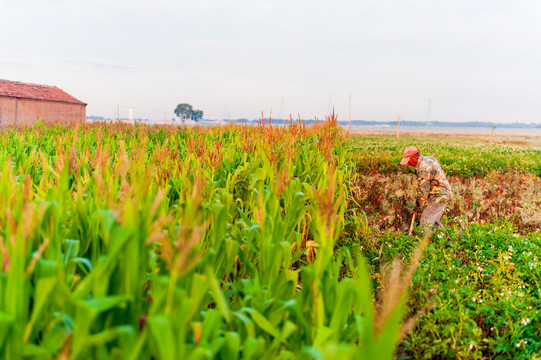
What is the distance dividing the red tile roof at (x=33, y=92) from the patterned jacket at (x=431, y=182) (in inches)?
1306

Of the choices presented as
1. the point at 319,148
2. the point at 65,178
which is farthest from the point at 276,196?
the point at 319,148

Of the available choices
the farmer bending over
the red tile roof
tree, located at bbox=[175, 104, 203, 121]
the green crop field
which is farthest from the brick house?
tree, located at bbox=[175, 104, 203, 121]

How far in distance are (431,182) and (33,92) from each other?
37.4m

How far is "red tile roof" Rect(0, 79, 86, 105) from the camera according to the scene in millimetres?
32344

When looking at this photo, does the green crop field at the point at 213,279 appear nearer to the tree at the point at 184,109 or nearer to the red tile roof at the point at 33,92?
the red tile roof at the point at 33,92

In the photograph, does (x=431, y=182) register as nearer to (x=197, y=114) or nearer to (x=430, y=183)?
(x=430, y=183)

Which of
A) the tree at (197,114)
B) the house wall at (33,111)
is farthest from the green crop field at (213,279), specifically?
the tree at (197,114)

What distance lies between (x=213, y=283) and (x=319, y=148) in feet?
18.9

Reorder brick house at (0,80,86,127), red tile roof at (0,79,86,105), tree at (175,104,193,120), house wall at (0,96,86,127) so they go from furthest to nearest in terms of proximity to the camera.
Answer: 1. tree at (175,104,193,120)
2. red tile roof at (0,79,86,105)
3. brick house at (0,80,86,127)
4. house wall at (0,96,86,127)

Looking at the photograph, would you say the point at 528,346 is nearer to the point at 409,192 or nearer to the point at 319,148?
the point at 319,148

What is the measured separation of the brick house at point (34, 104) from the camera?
31250 millimetres

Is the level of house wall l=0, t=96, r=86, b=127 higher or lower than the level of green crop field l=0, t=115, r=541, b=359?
higher

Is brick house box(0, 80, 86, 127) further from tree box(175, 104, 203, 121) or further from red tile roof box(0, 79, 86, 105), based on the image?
tree box(175, 104, 203, 121)

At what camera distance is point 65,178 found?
229 cm
